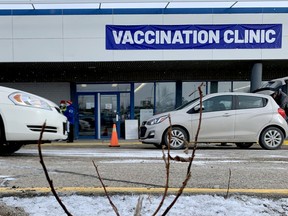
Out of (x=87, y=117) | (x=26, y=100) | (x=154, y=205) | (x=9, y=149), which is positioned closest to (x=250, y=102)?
(x=26, y=100)

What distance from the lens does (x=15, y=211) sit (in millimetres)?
2922

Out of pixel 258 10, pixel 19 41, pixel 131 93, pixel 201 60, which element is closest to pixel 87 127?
pixel 131 93

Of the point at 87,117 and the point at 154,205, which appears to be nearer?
the point at 154,205

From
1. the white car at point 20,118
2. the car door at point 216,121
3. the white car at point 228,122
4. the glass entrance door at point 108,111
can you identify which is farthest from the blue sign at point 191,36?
the white car at point 20,118

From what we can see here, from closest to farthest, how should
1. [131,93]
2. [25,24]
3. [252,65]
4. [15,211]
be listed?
[15,211] → [25,24] → [252,65] → [131,93]

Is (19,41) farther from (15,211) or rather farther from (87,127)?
(15,211)

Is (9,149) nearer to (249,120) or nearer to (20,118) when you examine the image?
(20,118)

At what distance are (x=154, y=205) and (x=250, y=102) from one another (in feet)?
23.2

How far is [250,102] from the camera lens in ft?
30.8

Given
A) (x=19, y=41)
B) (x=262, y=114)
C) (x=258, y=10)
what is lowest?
(x=262, y=114)

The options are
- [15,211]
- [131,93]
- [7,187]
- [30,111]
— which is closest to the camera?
[15,211]

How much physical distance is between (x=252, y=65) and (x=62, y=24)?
24.7 feet

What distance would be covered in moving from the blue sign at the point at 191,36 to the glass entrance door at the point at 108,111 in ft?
10.6

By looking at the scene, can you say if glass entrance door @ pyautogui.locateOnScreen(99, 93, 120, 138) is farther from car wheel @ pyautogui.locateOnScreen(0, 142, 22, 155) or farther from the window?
car wheel @ pyautogui.locateOnScreen(0, 142, 22, 155)
